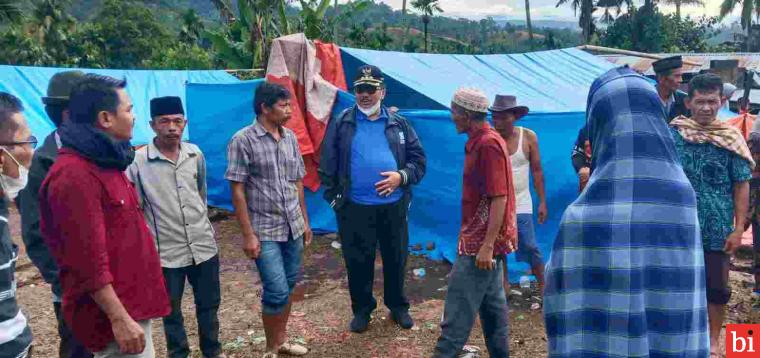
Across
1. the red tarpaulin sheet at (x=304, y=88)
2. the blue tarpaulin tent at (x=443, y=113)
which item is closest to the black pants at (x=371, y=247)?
the blue tarpaulin tent at (x=443, y=113)

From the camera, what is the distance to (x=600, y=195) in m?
1.82

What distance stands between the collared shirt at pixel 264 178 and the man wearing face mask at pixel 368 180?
0.55m

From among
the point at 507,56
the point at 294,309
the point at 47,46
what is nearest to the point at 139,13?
the point at 47,46

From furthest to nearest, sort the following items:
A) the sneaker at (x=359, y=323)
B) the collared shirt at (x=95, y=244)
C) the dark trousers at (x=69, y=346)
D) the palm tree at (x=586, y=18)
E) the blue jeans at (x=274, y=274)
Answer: the palm tree at (x=586, y=18)
the sneaker at (x=359, y=323)
the blue jeans at (x=274, y=274)
the dark trousers at (x=69, y=346)
the collared shirt at (x=95, y=244)

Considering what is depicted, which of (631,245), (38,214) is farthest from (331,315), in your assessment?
(631,245)

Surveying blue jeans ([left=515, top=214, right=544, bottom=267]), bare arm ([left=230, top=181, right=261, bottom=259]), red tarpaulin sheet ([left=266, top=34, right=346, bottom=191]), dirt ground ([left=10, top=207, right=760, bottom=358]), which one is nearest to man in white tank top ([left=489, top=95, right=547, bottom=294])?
blue jeans ([left=515, top=214, right=544, bottom=267])

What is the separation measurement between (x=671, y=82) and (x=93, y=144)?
339cm

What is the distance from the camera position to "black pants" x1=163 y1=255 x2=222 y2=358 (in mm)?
3183

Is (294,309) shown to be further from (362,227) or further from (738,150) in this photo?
Answer: (738,150)

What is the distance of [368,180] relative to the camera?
388 cm

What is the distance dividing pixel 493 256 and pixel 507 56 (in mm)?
6345

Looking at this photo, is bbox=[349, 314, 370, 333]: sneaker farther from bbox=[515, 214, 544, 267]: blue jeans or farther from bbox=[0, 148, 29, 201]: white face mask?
bbox=[0, 148, 29, 201]: white face mask

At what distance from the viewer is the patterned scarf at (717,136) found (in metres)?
3.25

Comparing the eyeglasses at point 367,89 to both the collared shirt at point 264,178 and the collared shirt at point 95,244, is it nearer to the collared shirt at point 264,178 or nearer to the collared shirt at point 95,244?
the collared shirt at point 264,178
